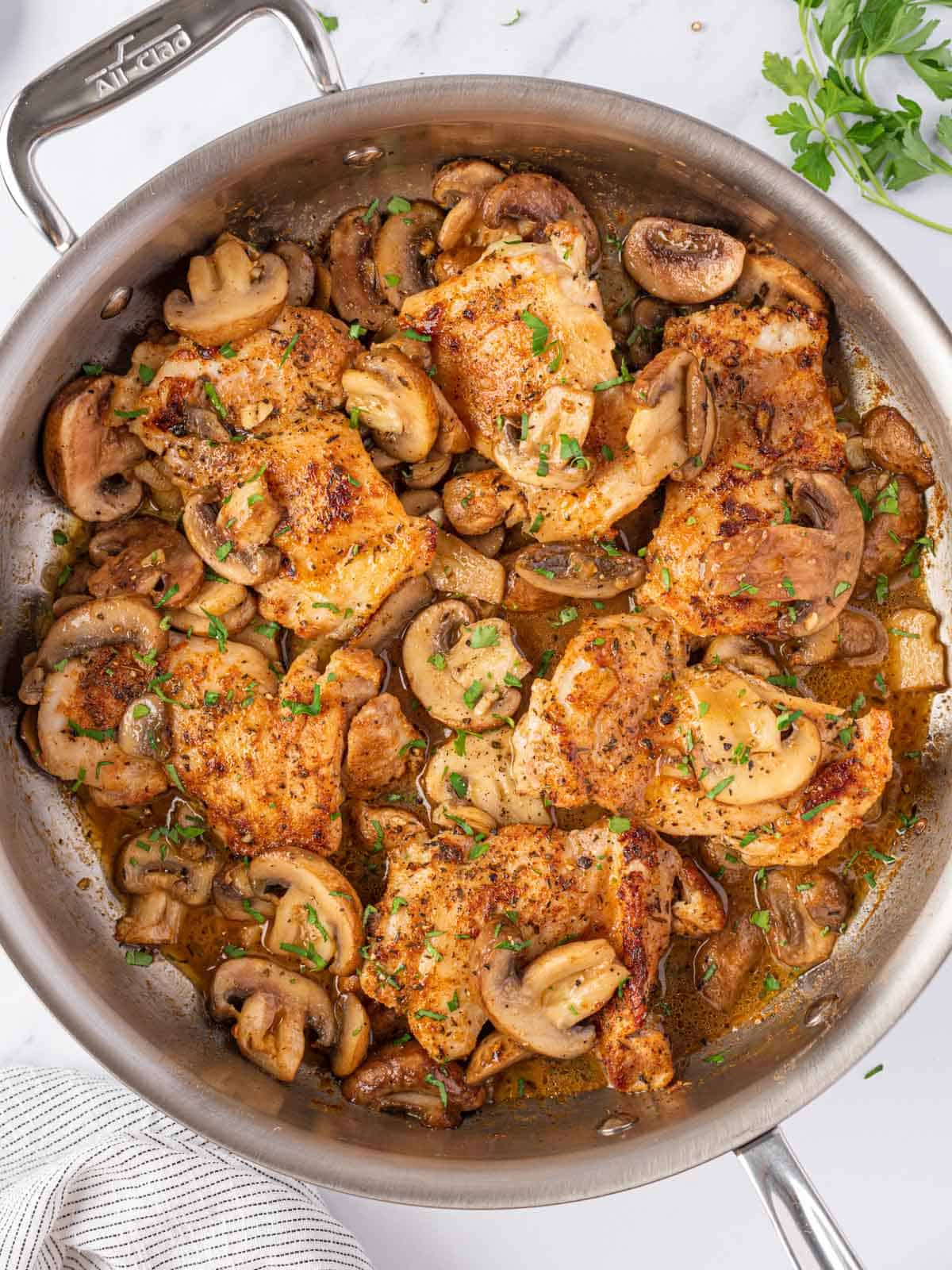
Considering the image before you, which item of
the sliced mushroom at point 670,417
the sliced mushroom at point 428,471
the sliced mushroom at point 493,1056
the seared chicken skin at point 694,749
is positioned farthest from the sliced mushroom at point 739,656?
the sliced mushroom at point 493,1056

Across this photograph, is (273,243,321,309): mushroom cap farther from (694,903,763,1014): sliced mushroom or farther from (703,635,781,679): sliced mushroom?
(694,903,763,1014): sliced mushroom

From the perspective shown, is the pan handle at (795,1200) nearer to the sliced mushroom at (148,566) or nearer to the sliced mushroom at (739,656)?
the sliced mushroom at (739,656)

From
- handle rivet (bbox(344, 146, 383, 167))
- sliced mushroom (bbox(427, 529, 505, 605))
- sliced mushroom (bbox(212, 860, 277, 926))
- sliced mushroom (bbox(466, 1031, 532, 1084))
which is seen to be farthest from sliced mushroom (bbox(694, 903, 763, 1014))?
handle rivet (bbox(344, 146, 383, 167))

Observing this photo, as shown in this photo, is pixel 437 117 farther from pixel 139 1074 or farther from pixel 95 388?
pixel 139 1074

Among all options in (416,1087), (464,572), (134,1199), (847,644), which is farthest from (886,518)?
(134,1199)

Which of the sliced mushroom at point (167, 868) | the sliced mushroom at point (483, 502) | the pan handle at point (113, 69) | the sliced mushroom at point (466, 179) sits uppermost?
the pan handle at point (113, 69)

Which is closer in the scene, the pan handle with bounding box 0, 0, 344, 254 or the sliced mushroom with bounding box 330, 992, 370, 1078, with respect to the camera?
the pan handle with bounding box 0, 0, 344, 254
